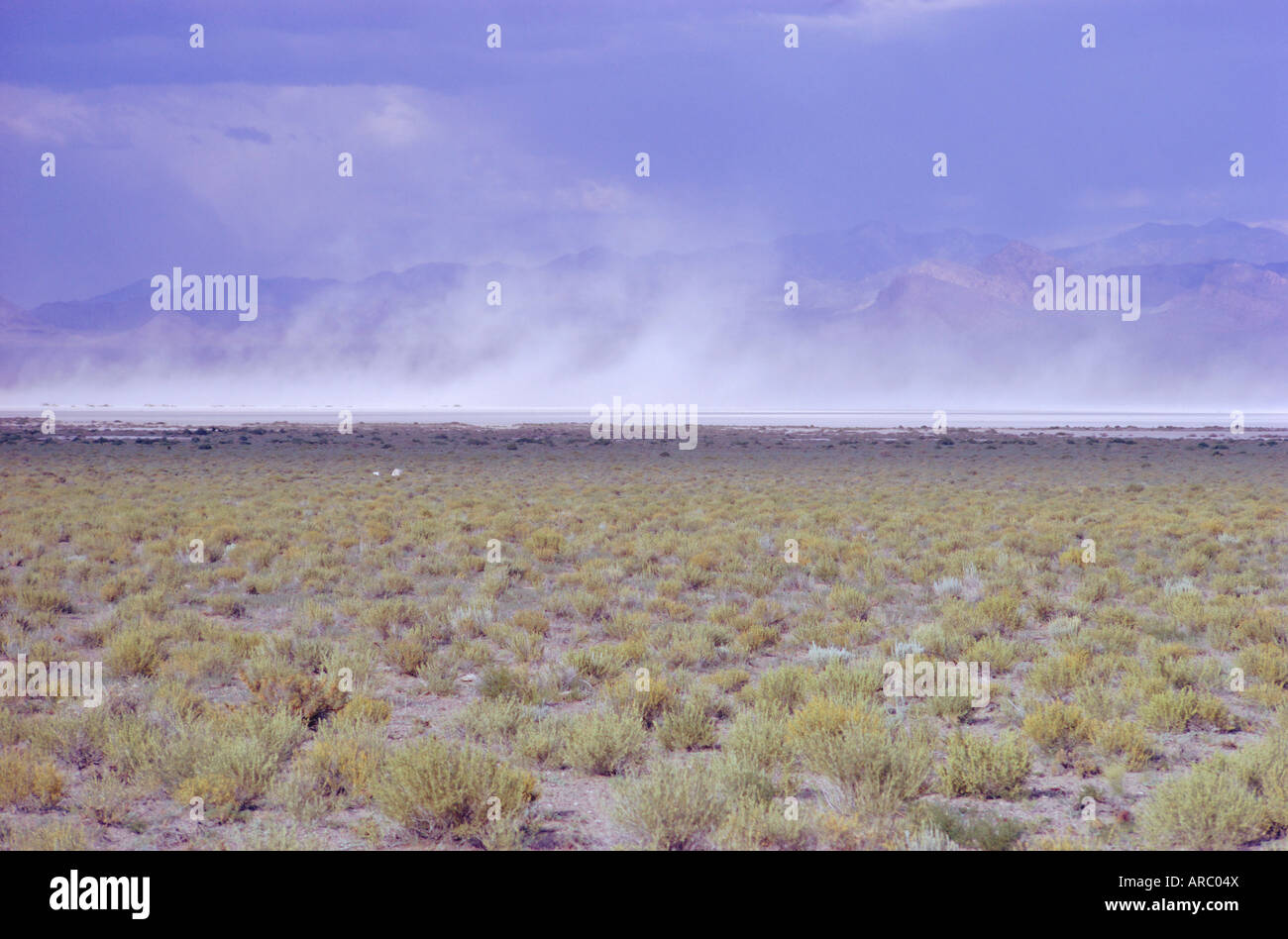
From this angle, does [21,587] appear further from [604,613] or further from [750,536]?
[750,536]

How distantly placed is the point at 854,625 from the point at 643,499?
12.7m

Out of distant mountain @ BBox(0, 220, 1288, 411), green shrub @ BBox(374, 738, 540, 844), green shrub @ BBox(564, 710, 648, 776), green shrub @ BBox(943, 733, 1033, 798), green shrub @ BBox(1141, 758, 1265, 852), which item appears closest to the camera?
green shrub @ BBox(1141, 758, 1265, 852)

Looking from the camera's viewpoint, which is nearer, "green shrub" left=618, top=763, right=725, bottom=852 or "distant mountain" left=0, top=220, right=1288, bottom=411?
"green shrub" left=618, top=763, right=725, bottom=852

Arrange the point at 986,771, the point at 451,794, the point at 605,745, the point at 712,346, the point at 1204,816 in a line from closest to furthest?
the point at 1204,816
the point at 451,794
the point at 986,771
the point at 605,745
the point at 712,346

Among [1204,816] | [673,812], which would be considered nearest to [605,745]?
[673,812]

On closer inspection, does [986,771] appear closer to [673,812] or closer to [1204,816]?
[1204,816]

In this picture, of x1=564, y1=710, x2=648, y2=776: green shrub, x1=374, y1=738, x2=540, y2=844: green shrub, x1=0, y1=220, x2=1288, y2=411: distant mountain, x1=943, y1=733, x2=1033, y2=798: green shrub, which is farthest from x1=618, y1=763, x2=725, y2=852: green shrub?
x1=0, y1=220, x2=1288, y2=411: distant mountain

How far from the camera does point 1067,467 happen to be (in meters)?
32.8

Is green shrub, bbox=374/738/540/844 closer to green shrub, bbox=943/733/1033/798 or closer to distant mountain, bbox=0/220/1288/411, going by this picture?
green shrub, bbox=943/733/1033/798

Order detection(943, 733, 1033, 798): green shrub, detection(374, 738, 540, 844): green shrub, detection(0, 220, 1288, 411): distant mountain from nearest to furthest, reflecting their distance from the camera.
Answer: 1. detection(374, 738, 540, 844): green shrub
2. detection(943, 733, 1033, 798): green shrub
3. detection(0, 220, 1288, 411): distant mountain

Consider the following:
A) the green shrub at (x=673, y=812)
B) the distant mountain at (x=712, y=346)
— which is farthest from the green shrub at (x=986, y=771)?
the distant mountain at (x=712, y=346)

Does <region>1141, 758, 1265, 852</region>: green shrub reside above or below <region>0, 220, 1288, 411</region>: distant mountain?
below

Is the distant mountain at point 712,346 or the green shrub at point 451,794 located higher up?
the distant mountain at point 712,346

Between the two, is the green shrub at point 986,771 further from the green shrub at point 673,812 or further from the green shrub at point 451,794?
the green shrub at point 451,794
